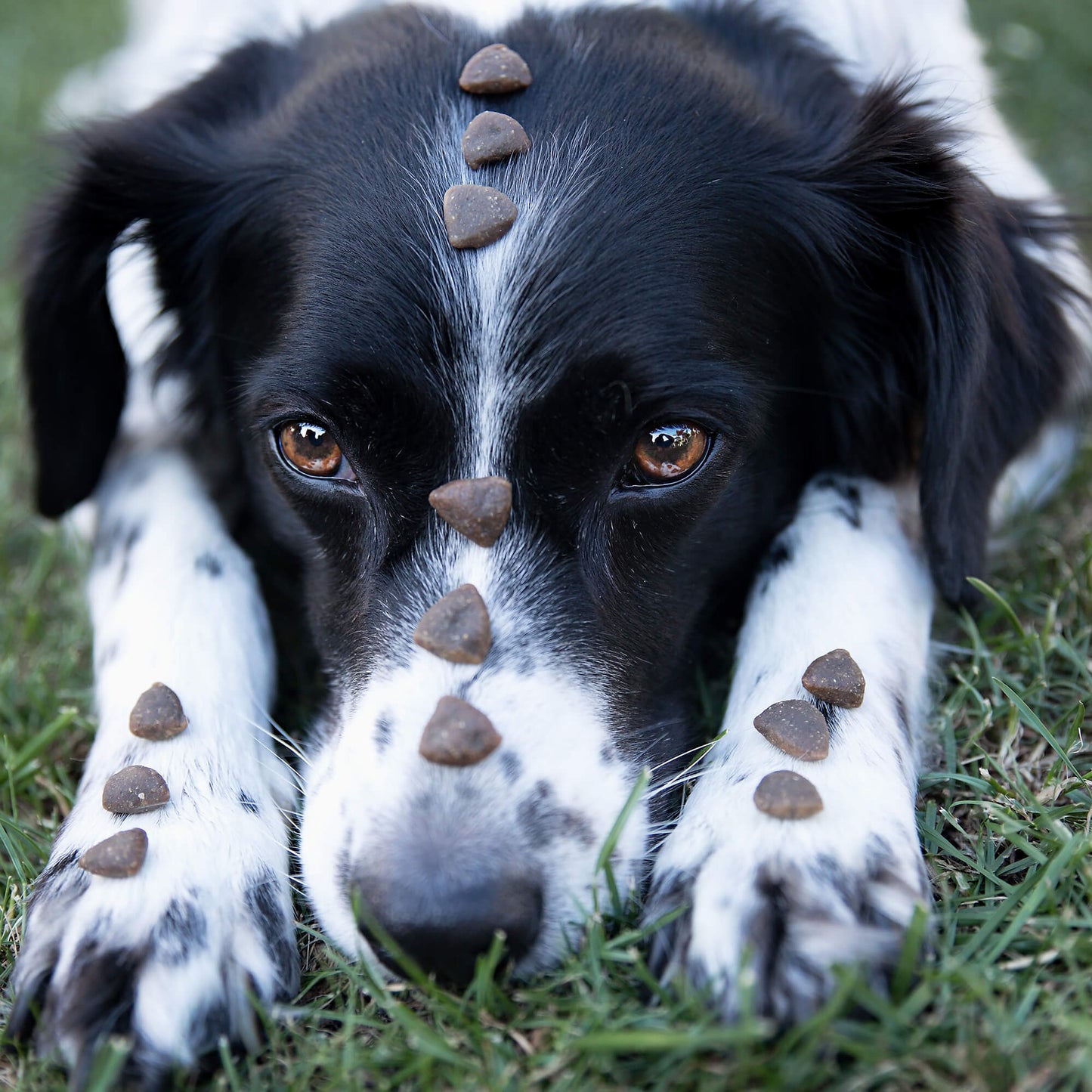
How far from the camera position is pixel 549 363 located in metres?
2.10

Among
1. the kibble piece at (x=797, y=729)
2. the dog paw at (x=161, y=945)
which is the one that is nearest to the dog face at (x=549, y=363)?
the dog paw at (x=161, y=945)

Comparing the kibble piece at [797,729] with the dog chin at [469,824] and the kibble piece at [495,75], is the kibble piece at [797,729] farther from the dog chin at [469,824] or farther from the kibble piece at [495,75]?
the kibble piece at [495,75]

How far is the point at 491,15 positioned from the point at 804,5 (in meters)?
0.91

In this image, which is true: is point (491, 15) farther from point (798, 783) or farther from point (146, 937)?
point (146, 937)

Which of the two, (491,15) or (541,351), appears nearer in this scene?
(541,351)

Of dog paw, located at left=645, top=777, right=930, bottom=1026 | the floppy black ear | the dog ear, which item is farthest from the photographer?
the dog ear

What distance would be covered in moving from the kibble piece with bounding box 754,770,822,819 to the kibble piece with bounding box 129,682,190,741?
42.1 inches

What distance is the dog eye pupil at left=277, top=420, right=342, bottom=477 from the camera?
227 cm

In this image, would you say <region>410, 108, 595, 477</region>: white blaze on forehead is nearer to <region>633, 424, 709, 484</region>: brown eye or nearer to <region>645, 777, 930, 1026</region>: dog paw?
<region>633, 424, 709, 484</region>: brown eye

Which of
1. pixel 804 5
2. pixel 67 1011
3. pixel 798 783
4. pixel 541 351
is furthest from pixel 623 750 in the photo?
pixel 804 5

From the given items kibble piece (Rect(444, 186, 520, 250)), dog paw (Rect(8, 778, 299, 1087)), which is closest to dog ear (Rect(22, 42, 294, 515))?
kibble piece (Rect(444, 186, 520, 250))

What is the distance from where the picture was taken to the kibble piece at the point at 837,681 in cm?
212

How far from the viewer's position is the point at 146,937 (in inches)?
71.6

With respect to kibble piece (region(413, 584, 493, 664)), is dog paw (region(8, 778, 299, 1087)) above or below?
below
